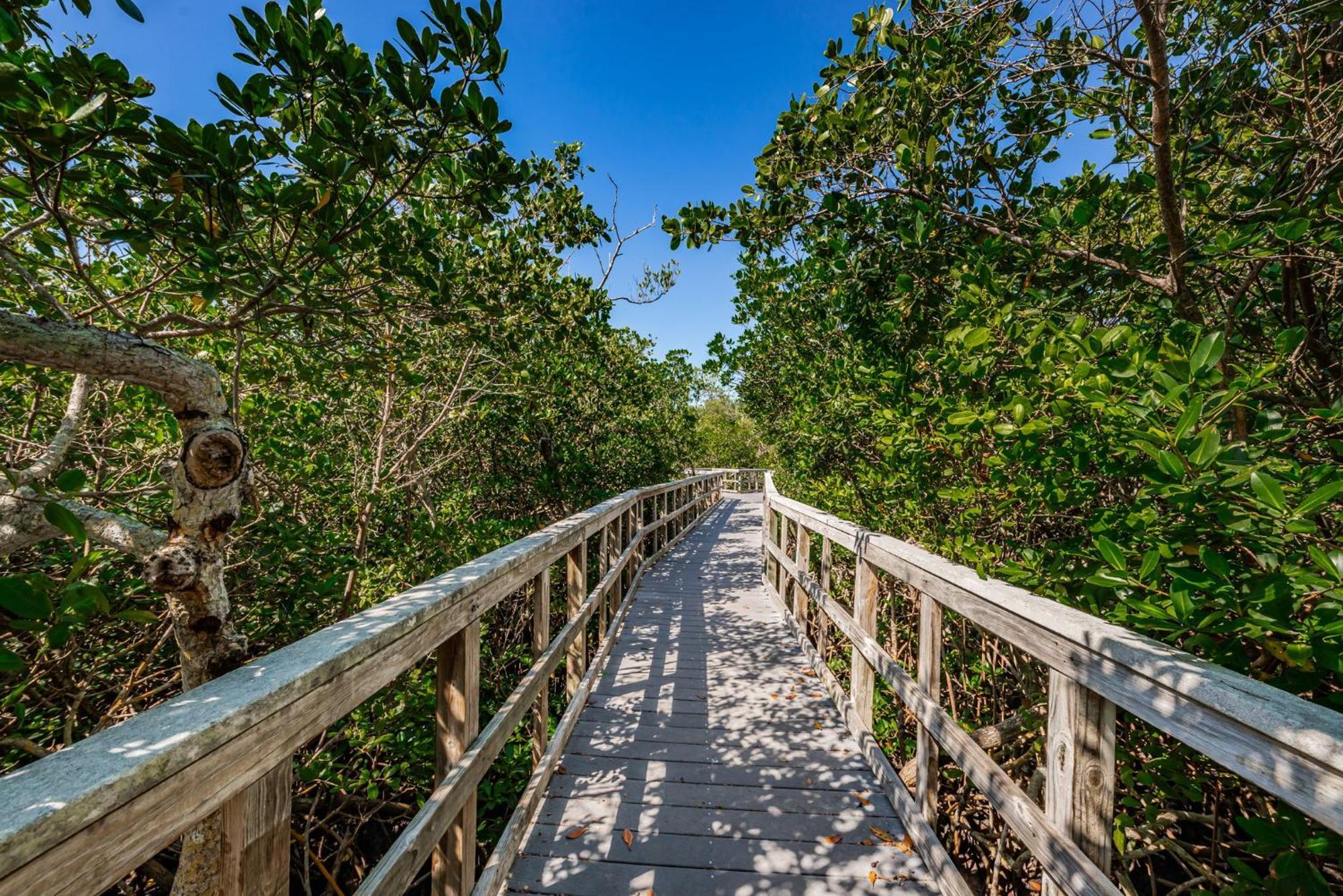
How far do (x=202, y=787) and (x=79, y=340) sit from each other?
1150 mm

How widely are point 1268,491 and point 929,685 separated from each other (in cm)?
148

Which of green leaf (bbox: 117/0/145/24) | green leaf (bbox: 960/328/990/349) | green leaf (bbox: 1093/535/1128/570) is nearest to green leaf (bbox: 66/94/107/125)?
green leaf (bbox: 117/0/145/24)

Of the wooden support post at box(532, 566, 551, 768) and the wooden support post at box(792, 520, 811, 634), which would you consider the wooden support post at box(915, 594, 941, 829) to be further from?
the wooden support post at box(792, 520, 811, 634)

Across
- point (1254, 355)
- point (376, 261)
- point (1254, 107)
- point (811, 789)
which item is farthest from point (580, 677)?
point (1254, 107)

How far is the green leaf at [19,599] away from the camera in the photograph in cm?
90

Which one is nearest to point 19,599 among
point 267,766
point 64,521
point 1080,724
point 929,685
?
point 64,521

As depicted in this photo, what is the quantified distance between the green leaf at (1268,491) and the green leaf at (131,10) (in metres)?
2.91

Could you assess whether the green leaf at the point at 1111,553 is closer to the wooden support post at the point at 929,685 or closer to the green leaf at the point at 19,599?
the wooden support post at the point at 929,685

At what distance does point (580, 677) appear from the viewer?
3398mm

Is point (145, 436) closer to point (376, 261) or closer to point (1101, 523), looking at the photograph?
point (376, 261)

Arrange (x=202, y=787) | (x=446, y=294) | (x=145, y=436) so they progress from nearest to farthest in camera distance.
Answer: (x=202, y=787)
(x=446, y=294)
(x=145, y=436)

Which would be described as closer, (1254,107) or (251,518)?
(1254,107)

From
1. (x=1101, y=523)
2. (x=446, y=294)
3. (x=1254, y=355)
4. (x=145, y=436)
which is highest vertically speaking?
(x=446, y=294)

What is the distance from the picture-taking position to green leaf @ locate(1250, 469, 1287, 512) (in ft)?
3.73
